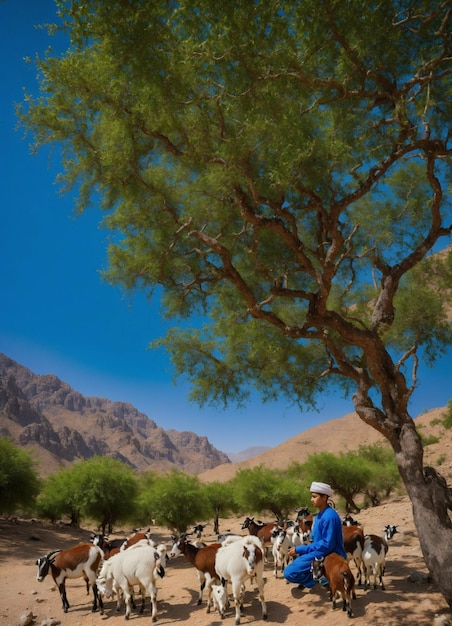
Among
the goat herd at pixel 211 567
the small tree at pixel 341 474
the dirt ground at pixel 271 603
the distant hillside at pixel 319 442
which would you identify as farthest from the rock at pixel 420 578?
the distant hillside at pixel 319 442

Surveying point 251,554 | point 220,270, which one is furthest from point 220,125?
point 251,554

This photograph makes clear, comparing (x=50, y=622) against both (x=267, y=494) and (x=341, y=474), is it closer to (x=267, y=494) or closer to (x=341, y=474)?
(x=267, y=494)

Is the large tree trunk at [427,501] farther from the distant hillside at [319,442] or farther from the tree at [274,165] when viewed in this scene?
the distant hillside at [319,442]

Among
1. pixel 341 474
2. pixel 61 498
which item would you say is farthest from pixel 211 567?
pixel 341 474

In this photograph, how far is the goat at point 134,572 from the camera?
26.2 feet

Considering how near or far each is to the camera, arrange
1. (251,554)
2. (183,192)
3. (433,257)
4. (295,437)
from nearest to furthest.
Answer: (251,554)
(183,192)
(433,257)
(295,437)

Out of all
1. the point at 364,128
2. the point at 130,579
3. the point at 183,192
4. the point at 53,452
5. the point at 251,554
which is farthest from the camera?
the point at 53,452

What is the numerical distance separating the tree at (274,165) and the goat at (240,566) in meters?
2.94

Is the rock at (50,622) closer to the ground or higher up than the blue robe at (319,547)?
closer to the ground

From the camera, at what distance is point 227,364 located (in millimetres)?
12703

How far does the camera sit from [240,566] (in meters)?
7.56

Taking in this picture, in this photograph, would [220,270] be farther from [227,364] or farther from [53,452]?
[53,452]

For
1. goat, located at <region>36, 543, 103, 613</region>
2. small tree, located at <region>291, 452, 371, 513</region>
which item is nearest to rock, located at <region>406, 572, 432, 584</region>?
goat, located at <region>36, 543, 103, 613</region>

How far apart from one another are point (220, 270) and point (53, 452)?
13207 cm
